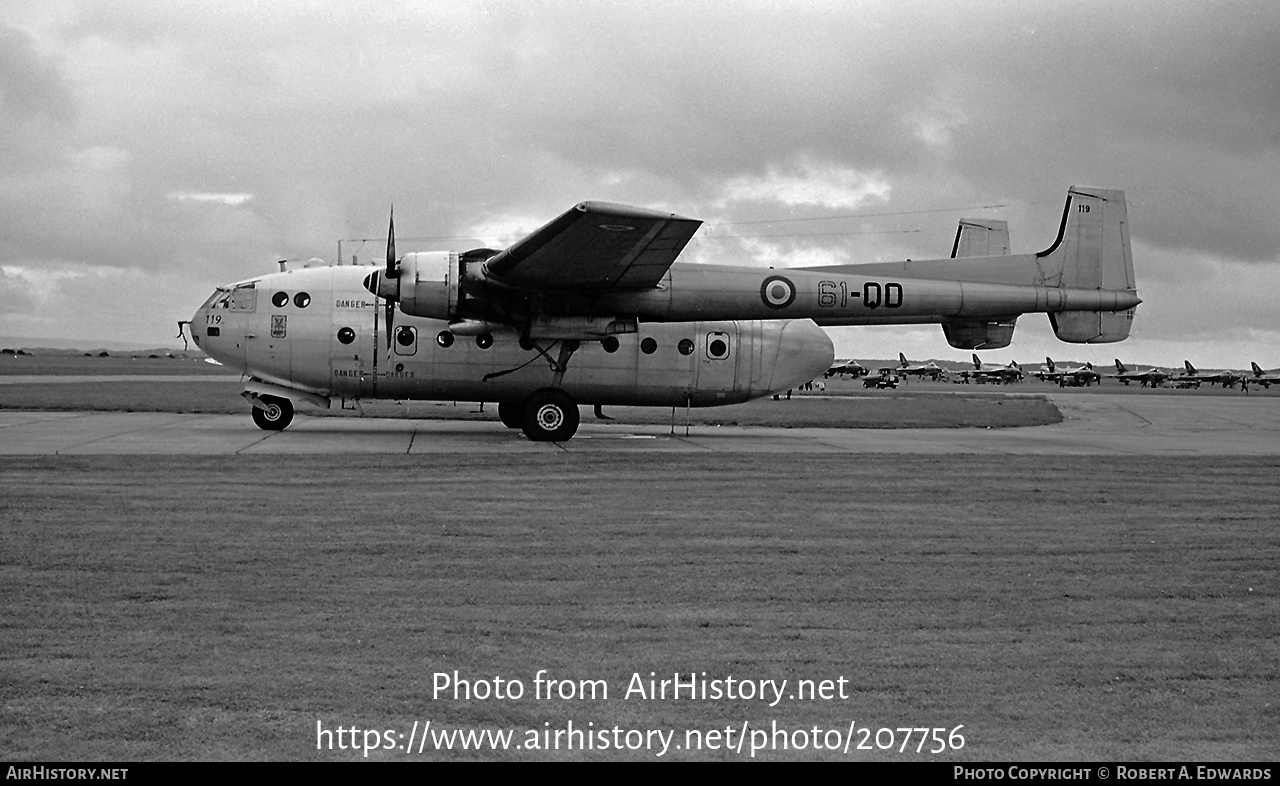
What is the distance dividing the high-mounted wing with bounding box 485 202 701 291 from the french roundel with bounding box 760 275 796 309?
2.68 metres

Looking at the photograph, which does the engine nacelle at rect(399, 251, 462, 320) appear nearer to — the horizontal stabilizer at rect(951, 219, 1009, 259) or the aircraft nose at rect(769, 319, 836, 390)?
the aircraft nose at rect(769, 319, 836, 390)

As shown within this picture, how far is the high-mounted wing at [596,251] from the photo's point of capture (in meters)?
18.9

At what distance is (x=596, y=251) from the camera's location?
66.8 ft

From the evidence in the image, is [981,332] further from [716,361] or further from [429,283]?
[429,283]

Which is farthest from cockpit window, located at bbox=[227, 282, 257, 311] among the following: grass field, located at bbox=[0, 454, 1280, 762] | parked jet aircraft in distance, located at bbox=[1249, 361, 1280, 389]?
parked jet aircraft in distance, located at bbox=[1249, 361, 1280, 389]

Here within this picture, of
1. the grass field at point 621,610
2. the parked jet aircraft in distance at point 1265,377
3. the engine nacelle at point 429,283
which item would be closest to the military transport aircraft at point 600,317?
the engine nacelle at point 429,283

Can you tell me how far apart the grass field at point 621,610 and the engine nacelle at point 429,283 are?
25.8ft

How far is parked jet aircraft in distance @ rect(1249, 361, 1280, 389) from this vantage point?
117425 mm

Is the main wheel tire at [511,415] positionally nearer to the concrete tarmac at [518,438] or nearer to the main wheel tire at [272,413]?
the concrete tarmac at [518,438]

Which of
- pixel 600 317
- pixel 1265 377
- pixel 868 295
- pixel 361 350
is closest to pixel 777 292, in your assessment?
pixel 868 295

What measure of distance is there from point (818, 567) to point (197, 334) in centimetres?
1872

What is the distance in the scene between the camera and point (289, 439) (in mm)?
22016

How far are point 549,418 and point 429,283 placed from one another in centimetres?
386
